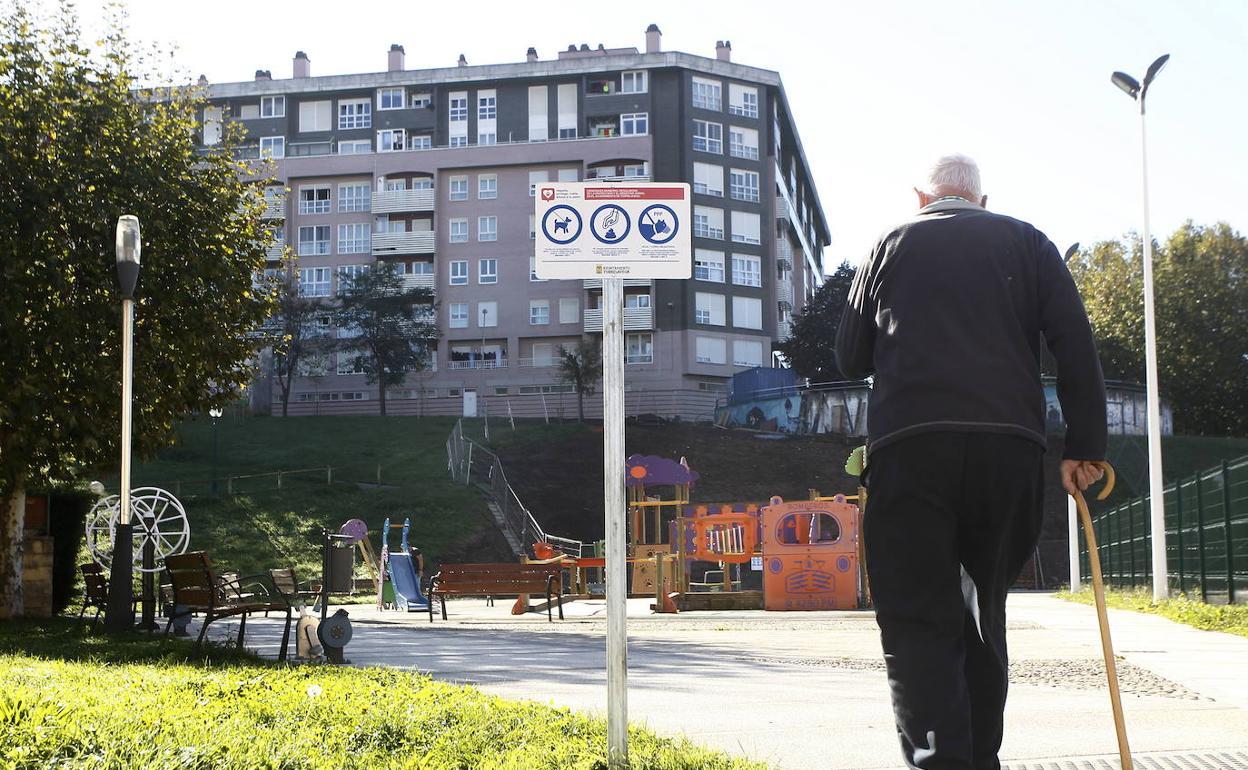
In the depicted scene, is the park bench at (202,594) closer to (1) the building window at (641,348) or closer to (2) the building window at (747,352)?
(1) the building window at (641,348)

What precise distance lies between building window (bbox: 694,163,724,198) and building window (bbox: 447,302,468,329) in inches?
605

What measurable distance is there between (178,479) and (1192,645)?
42.8m

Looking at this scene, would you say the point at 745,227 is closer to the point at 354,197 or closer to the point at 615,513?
the point at 354,197

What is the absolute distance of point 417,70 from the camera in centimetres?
7988

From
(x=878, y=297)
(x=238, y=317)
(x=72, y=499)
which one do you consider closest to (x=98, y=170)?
(x=238, y=317)

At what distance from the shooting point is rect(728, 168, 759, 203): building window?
76.7 metres

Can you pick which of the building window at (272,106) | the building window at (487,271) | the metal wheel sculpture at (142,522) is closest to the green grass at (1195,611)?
the metal wheel sculpture at (142,522)

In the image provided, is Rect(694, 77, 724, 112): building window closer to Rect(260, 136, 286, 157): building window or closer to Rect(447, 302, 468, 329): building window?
Rect(447, 302, 468, 329): building window

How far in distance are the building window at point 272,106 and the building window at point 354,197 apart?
20.1ft

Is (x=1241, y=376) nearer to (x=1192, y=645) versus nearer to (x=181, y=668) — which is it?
(x=1192, y=645)

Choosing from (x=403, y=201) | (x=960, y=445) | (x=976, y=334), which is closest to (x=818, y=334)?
(x=403, y=201)

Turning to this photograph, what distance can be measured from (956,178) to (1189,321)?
7020 centimetres

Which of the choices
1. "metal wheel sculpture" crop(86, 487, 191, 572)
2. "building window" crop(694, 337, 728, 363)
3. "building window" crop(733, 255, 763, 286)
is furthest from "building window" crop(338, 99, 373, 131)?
"metal wheel sculpture" crop(86, 487, 191, 572)

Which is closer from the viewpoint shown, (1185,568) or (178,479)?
(1185,568)
